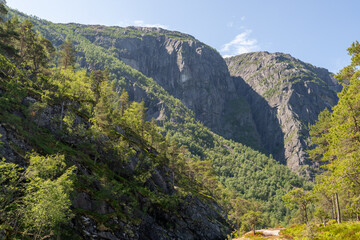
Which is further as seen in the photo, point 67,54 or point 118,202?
point 67,54

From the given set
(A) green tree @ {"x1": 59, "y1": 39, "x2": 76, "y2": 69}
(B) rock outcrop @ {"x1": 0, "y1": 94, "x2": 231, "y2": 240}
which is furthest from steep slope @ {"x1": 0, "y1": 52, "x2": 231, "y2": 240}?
(A) green tree @ {"x1": 59, "y1": 39, "x2": 76, "y2": 69}

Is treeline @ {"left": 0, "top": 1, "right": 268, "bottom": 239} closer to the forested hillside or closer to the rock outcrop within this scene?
the forested hillside

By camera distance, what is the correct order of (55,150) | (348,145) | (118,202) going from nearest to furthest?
(348,145) → (55,150) → (118,202)

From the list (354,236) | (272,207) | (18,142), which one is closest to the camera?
(354,236)

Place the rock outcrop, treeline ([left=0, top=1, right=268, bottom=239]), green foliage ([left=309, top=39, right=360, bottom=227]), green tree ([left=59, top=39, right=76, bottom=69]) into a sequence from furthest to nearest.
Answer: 1. green tree ([left=59, top=39, right=76, bottom=69])
2. the rock outcrop
3. green foliage ([left=309, top=39, right=360, bottom=227])
4. treeline ([left=0, top=1, right=268, bottom=239])

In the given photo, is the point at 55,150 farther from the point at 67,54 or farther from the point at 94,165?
the point at 67,54

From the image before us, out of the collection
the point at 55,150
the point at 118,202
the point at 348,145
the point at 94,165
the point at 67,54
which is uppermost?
the point at 67,54

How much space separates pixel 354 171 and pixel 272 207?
163484 millimetres

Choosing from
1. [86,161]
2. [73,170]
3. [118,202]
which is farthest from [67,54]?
[118,202]

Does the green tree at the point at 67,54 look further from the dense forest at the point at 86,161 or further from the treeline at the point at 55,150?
the treeline at the point at 55,150

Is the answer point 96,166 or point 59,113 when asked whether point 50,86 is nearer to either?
point 59,113

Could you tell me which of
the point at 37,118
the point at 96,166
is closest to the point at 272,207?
the point at 96,166

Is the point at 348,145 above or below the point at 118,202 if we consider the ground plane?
above

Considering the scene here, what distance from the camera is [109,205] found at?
1320 inches
